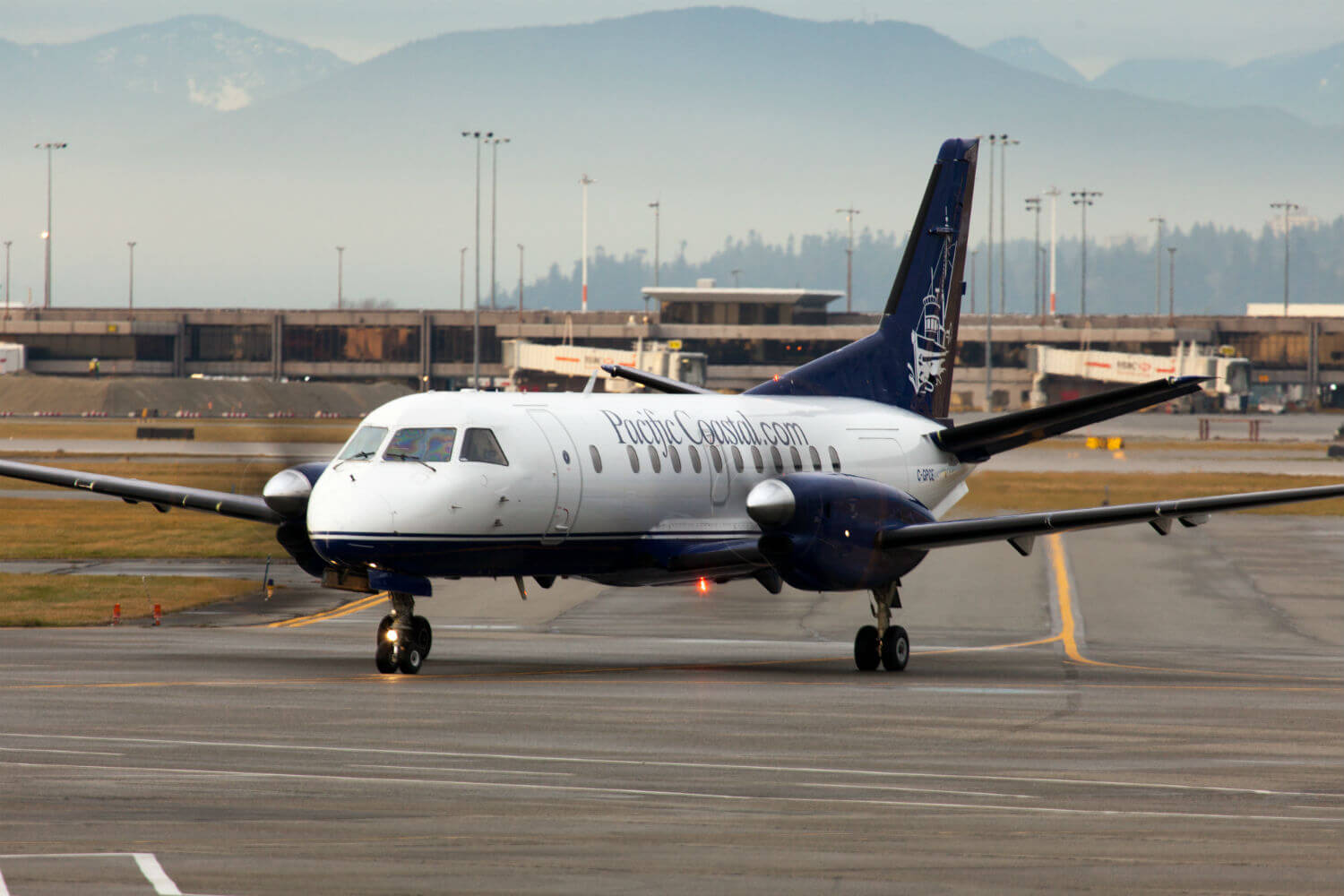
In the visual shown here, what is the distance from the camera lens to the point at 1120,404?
25.6m

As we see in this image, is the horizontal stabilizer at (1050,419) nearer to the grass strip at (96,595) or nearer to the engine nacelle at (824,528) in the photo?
the engine nacelle at (824,528)

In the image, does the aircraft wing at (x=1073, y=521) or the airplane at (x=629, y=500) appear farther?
the aircraft wing at (x=1073, y=521)

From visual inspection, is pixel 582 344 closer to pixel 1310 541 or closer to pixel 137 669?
pixel 1310 541

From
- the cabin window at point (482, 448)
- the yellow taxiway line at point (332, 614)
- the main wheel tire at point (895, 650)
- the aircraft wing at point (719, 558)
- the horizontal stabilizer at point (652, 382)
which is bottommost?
the yellow taxiway line at point (332, 614)

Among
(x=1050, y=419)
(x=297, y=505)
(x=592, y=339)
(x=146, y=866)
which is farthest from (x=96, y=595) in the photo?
(x=592, y=339)

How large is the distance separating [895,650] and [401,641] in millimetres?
7288

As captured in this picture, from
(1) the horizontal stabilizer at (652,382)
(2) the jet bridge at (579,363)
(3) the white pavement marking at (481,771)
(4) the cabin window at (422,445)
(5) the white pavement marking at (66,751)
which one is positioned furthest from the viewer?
(2) the jet bridge at (579,363)

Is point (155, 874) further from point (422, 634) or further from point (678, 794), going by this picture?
point (422, 634)

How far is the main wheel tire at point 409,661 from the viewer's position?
23.2m

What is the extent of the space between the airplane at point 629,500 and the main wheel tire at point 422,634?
30 millimetres

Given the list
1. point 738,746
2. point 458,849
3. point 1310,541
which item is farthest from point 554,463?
point 1310,541

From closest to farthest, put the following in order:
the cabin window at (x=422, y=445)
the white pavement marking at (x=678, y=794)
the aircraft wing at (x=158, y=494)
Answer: the white pavement marking at (x=678, y=794)
the cabin window at (x=422, y=445)
the aircraft wing at (x=158, y=494)

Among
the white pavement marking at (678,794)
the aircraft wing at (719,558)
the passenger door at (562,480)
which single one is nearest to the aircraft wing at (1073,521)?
the aircraft wing at (719,558)

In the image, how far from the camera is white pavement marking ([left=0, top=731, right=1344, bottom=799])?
1485cm
